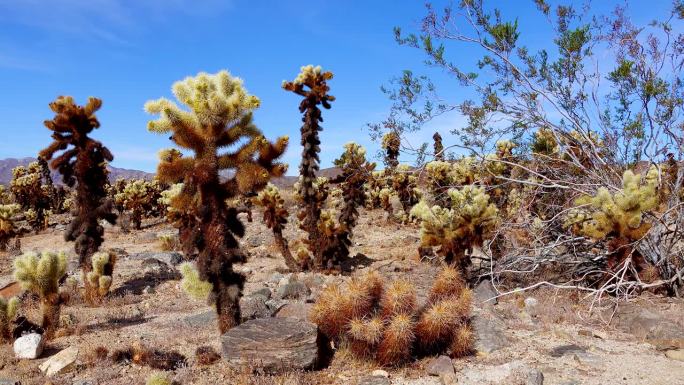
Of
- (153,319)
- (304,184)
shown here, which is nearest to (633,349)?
(153,319)

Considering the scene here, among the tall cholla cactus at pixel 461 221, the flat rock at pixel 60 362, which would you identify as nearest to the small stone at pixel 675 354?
the tall cholla cactus at pixel 461 221

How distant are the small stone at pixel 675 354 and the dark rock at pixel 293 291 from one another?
5.12 meters

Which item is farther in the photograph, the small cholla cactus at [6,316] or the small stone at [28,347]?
the small cholla cactus at [6,316]

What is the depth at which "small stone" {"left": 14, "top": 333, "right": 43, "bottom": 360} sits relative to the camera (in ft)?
18.0

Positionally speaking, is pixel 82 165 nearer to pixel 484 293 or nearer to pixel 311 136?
pixel 311 136

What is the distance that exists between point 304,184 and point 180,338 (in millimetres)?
5841

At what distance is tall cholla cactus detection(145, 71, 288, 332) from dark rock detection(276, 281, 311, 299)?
276cm

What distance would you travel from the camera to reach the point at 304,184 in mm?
11562

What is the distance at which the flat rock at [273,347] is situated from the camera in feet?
15.8

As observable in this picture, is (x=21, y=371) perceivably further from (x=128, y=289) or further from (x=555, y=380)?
(x=555, y=380)

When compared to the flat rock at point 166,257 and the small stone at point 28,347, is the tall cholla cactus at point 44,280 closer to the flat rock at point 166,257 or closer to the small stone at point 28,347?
the small stone at point 28,347

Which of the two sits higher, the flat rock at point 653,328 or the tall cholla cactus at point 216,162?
the tall cholla cactus at point 216,162

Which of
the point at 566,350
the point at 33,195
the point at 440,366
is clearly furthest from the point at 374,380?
the point at 33,195

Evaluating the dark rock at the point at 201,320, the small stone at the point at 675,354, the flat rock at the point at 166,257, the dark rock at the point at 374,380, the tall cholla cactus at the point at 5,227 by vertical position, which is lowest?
the small stone at the point at 675,354
